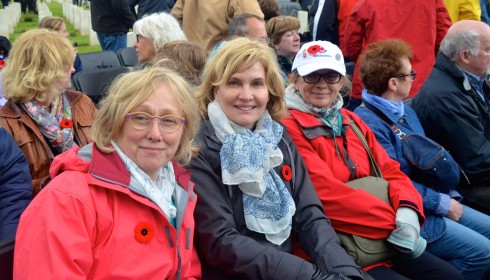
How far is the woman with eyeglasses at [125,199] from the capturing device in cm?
189

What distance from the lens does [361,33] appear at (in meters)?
5.86

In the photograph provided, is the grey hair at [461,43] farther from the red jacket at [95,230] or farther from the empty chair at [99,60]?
the empty chair at [99,60]

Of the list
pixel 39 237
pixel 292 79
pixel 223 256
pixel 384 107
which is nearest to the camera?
pixel 39 237

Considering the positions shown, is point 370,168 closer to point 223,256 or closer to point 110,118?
point 223,256

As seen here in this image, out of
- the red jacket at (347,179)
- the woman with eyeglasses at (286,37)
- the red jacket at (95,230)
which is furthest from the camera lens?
the woman with eyeglasses at (286,37)

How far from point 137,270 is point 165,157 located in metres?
0.47

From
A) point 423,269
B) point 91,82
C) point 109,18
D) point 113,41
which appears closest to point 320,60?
point 423,269

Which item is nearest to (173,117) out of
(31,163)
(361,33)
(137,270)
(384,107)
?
(137,270)

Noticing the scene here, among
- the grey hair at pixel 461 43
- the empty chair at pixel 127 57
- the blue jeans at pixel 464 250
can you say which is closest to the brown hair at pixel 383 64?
the grey hair at pixel 461 43

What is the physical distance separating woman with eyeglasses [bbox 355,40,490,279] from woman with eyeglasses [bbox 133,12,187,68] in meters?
1.69

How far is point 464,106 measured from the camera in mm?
3980

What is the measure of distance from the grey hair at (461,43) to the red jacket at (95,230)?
2688mm

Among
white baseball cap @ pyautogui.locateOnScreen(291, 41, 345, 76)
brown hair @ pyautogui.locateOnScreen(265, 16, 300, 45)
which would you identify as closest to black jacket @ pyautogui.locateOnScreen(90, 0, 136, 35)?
brown hair @ pyautogui.locateOnScreen(265, 16, 300, 45)

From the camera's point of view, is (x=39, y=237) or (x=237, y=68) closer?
(x=39, y=237)
